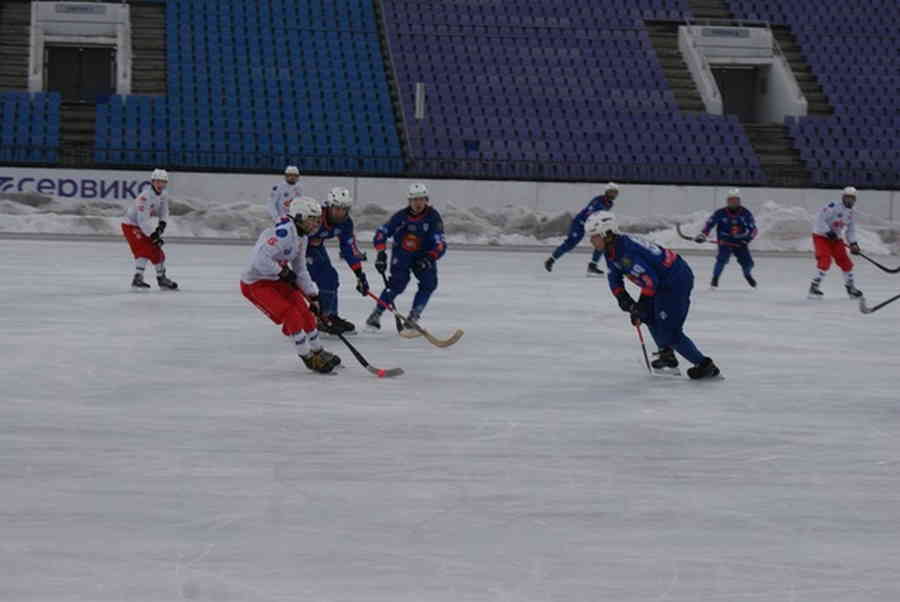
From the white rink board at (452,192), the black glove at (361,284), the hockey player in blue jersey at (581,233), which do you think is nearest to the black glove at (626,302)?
the black glove at (361,284)

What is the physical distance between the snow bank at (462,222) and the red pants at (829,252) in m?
9.34

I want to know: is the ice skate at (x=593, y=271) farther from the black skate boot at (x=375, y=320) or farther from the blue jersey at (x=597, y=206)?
the black skate boot at (x=375, y=320)

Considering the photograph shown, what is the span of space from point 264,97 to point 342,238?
19929 millimetres

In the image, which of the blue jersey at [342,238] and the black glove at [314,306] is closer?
the black glove at [314,306]

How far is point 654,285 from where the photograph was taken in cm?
966

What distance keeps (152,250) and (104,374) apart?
6.93 meters

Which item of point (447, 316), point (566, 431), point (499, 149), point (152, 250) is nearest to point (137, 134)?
point (499, 149)

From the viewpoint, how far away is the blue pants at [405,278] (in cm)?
1252

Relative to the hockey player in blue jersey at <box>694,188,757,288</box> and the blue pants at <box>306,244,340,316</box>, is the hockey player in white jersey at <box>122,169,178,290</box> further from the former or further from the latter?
the hockey player in blue jersey at <box>694,188,757,288</box>

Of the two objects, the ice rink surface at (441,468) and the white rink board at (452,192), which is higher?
the white rink board at (452,192)

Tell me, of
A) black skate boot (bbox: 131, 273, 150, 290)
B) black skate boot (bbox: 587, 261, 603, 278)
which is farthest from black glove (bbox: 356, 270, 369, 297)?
black skate boot (bbox: 587, 261, 603, 278)

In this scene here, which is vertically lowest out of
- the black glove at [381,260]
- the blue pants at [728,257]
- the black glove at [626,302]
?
the blue pants at [728,257]

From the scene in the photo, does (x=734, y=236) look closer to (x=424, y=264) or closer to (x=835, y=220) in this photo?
(x=835, y=220)

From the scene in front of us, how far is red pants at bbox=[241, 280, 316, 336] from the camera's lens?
31.7 ft
